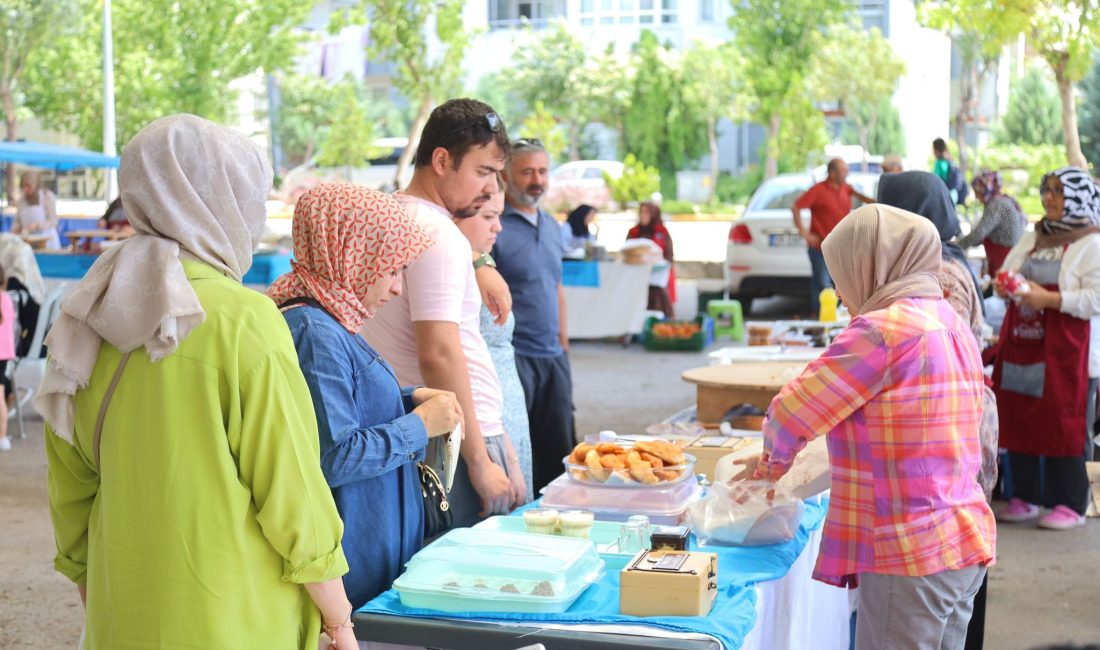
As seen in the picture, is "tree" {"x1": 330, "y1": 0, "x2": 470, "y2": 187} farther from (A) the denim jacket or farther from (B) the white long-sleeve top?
(A) the denim jacket

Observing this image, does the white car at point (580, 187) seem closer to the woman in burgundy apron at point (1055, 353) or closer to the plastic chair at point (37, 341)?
the plastic chair at point (37, 341)

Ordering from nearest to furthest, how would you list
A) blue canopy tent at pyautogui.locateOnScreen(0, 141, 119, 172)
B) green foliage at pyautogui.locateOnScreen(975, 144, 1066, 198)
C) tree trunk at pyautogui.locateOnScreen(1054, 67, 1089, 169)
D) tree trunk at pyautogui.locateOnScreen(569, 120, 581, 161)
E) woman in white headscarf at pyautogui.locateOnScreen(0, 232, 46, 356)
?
woman in white headscarf at pyautogui.locateOnScreen(0, 232, 46, 356)
tree trunk at pyautogui.locateOnScreen(1054, 67, 1089, 169)
blue canopy tent at pyautogui.locateOnScreen(0, 141, 119, 172)
green foliage at pyautogui.locateOnScreen(975, 144, 1066, 198)
tree trunk at pyautogui.locateOnScreen(569, 120, 581, 161)

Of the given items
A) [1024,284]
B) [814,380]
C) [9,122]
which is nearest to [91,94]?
[9,122]

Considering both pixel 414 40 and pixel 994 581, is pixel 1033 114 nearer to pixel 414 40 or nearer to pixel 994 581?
pixel 414 40

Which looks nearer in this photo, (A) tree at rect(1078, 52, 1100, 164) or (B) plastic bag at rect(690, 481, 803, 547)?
(B) plastic bag at rect(690, 481, 803, 547)

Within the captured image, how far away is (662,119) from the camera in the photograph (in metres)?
41.5

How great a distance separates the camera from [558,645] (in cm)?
261

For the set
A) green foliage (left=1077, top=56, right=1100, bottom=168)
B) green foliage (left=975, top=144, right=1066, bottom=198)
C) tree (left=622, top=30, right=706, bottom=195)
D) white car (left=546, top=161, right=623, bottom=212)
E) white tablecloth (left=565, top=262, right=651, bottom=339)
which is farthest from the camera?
tree (left=622, top=30, right=706, bottom=195)

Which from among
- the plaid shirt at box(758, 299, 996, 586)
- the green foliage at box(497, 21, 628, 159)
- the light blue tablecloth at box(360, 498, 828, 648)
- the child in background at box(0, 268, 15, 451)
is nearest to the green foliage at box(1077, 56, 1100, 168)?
the green foliage at box(497, 21, 628, 159)

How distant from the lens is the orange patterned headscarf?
2668 mm

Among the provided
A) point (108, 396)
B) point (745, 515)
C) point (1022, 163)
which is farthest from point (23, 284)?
point (1022, 163)

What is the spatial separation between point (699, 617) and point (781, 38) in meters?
26.3

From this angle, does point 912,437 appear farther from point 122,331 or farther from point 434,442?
point 122,331

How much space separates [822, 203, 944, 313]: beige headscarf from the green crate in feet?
32.3
